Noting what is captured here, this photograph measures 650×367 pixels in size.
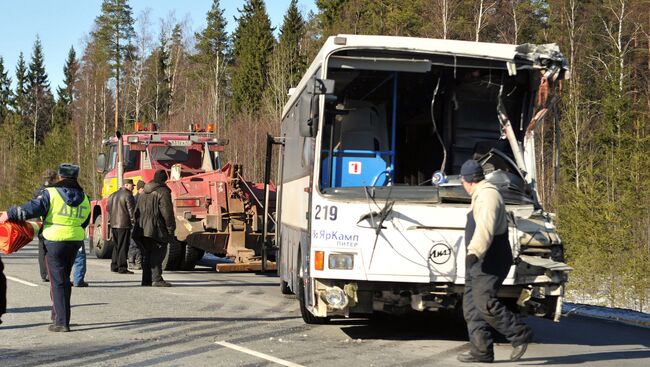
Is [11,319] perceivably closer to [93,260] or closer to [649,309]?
[93,260]

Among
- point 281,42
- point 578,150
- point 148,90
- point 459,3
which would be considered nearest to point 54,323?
point 578,150

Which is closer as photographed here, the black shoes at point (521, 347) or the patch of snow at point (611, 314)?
the black shoes at point (521, 347)

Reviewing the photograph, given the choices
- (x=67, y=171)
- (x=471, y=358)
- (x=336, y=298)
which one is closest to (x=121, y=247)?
(x=67, y=171)

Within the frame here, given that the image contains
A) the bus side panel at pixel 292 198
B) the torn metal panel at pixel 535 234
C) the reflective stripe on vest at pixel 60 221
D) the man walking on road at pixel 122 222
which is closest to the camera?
the torn metal panel at pixel 535 234

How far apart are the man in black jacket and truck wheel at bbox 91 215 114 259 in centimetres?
626

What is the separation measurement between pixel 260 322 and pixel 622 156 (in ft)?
49.2

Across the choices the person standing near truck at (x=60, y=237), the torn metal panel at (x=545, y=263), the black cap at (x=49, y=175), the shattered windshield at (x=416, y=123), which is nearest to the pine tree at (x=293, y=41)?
the black cap at (x=49, y=175)

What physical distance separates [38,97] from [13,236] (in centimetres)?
9356

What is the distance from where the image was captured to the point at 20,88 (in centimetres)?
9869

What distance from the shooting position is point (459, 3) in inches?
1548

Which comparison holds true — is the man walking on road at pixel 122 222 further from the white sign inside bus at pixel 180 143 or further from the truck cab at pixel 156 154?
the white sign inside bus at pixel 180 143

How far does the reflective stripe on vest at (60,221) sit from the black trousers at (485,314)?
14.0ft

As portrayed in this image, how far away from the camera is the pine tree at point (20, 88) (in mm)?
96844

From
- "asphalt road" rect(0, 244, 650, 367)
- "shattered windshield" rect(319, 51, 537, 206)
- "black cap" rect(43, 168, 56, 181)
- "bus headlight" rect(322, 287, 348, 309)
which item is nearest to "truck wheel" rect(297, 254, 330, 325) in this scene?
"asphalt road" rect(0, 244, 650, 367)
